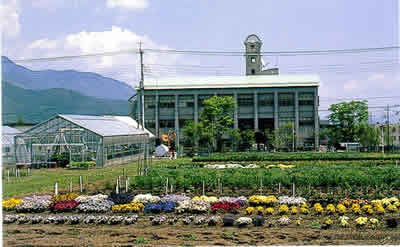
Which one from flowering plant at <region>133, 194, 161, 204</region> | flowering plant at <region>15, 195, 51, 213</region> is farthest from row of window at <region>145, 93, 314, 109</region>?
flowering plant at <region>15, 195, 51, 213</region>

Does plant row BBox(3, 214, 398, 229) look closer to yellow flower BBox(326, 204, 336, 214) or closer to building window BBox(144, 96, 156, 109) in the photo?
yellow flower BBox(326, 204, 336, 214)

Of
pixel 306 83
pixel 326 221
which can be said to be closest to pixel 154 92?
pixel 306 83

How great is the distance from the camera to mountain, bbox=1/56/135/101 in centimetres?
5844

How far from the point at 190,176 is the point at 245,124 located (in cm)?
3682

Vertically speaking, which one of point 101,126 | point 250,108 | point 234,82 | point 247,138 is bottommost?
point 247,138

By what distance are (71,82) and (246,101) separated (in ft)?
88.0

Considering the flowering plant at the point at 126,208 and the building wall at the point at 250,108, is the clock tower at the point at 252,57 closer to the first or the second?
the building wall at the point at 250,108

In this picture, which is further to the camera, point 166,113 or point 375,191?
point 166,113

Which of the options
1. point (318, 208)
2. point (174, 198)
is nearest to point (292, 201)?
point (318, 208)

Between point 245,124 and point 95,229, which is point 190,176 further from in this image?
point 245,124

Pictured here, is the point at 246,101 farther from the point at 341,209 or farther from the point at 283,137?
the point at 341,209

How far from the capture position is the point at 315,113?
51.8 meters

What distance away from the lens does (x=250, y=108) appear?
53312 millimetres

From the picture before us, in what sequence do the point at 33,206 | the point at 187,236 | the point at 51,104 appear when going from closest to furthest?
the point at 187,236, the point at 33,206, the point at 51,104
